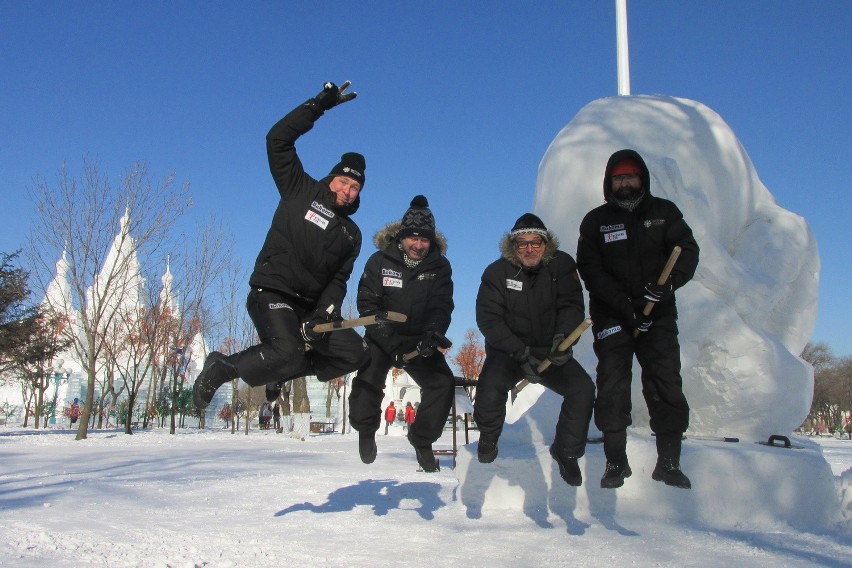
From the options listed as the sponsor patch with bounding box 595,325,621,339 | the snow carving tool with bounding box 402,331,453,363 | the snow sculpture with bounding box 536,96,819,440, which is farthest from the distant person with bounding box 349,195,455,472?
the snow sculpture with bounding box 536,96,819,440

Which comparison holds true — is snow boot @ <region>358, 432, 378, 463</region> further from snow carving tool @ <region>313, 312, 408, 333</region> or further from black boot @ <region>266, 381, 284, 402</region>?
snow carving tool @ <region>313, 312, 408, 333</region>

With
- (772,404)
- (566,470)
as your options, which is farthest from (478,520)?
(772,404)

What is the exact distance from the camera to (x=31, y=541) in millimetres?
4695

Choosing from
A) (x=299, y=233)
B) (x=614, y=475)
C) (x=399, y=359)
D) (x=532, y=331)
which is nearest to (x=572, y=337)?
(x=532, y=331)

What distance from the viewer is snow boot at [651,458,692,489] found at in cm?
453

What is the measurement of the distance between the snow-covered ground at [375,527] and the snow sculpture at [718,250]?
0.55m

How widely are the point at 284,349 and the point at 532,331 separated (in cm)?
173

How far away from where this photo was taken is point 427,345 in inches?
191

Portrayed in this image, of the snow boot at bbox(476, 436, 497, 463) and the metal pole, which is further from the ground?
the metal pole

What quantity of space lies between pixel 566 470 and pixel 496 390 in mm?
721

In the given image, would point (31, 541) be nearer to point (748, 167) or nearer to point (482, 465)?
point (482, 465)

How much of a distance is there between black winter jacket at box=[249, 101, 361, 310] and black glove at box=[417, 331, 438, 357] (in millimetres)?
695

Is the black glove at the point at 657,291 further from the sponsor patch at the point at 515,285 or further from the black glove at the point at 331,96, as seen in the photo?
the black glove at the point at 331,96

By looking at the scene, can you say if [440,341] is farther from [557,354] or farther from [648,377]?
[648,377]
